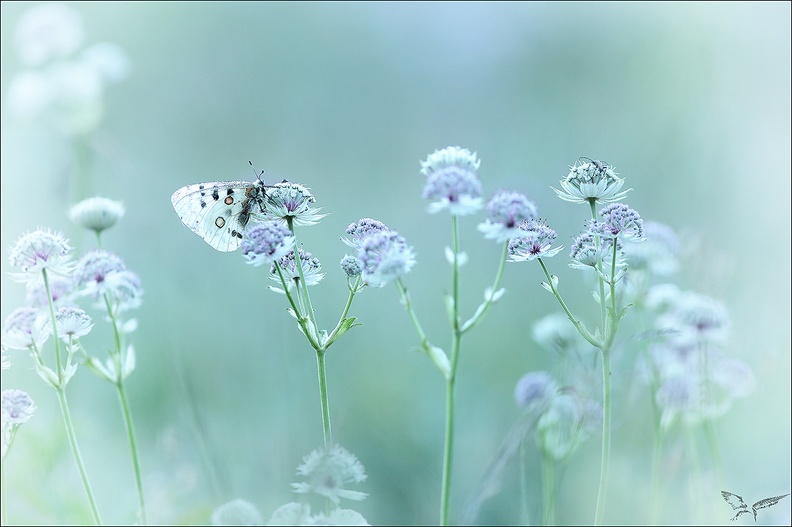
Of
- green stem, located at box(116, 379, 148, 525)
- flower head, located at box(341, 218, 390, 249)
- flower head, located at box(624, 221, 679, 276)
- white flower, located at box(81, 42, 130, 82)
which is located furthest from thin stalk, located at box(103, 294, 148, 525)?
white flower, located at box(81, 42, 130, 82)

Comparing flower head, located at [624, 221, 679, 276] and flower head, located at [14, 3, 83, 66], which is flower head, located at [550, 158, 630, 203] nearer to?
flower head, located at [624, 221, 679, 276]

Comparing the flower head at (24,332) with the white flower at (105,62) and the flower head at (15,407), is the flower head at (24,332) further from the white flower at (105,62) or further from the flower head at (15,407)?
the white flower at (105,62)

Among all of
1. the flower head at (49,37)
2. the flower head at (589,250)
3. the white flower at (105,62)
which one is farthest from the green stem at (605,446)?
the flower head at (49,37)

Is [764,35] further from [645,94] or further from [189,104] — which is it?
[189,104]

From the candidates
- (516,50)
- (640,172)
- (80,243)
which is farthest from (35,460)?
(516,50)

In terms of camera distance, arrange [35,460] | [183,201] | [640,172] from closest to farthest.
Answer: [183,201] < [35,460] < [640,172]

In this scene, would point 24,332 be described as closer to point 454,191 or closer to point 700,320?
point 454,191
